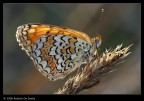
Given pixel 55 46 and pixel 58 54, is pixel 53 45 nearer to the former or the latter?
pixel 55 46

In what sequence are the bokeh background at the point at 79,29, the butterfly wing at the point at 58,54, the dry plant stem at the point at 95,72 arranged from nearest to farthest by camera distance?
the dry plant stem at the point at 95,72 < the butterfly wing at the point at 58,54 < the bokeh background at the point at 79,29

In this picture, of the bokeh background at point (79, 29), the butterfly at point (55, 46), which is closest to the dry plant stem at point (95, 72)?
the butterfly at point (55, 46)

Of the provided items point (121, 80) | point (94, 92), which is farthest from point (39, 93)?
point (121, 80)

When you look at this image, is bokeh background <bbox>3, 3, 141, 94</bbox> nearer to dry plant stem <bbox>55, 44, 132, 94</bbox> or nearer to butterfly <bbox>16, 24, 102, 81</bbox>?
butterfly <bbox>16, 24, 102, 81</bbox>

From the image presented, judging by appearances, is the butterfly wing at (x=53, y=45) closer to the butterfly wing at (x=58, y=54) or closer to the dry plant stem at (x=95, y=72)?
the butterfly wing at (x=58, y=54)

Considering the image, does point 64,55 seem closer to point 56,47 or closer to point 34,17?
point 56,47

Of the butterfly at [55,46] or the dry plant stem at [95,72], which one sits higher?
the butterfly at [55,46]
